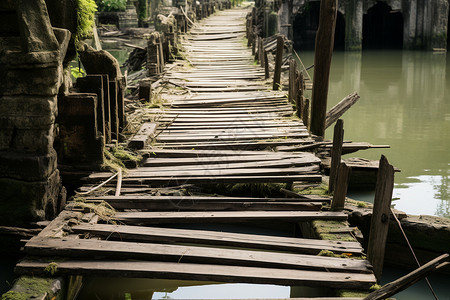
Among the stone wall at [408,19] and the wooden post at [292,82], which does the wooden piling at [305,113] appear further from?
the stone wall at [408,19]

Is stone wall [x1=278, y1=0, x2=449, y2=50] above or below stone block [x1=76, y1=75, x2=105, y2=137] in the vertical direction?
above

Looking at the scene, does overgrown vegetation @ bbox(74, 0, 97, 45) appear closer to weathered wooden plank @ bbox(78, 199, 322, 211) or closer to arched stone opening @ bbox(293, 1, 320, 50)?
weathered wooden plank @ bbox(78, 199, 322, 211)

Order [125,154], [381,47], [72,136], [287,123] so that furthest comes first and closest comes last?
[381,47], [287,123], [125,154], [72,136]

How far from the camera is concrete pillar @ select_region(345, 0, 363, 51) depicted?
27.6 metres

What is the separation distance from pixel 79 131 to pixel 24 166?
1.07 metres

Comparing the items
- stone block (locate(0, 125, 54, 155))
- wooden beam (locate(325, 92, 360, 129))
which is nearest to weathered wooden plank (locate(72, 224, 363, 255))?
stone block (locate(0, 125, 54, 155))

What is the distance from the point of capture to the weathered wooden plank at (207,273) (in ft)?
14.9

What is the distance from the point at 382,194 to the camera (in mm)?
4762

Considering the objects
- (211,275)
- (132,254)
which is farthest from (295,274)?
(132,254)

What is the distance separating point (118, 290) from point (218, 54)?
12254 millimetres

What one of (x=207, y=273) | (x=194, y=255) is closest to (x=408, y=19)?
(x=194, y=255)

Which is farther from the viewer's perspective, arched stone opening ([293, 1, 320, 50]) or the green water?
arched stone opening ([293, 1, 320, 50])

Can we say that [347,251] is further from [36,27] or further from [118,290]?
[36,27]

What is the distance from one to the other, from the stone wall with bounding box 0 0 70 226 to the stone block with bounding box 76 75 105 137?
114 cm
